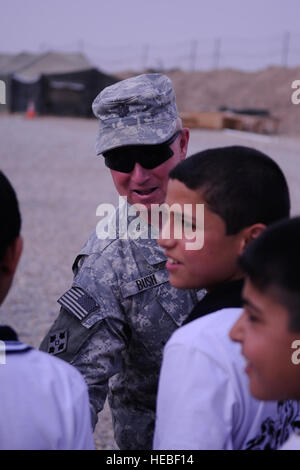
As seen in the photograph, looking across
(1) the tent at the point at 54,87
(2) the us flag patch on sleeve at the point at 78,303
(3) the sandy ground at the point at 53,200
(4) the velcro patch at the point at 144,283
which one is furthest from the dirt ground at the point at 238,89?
(2) the us flag patch on sleeve at the point at 78,303

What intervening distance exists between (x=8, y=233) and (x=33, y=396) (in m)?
0.36

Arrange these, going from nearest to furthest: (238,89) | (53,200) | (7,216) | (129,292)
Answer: (7,216)
(129,292)
(53,200)
(238,89)

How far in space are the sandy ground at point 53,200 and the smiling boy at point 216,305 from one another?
2.62 m

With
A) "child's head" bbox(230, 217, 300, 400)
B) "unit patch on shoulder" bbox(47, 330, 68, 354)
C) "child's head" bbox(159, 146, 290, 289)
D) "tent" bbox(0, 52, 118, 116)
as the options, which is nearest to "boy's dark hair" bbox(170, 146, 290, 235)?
"child's head" bbox(159, 146, 290, 289)

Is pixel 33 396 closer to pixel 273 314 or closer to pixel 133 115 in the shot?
pixel 273 314

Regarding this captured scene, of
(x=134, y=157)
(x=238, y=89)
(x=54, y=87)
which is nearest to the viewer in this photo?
(x=134, y=157)

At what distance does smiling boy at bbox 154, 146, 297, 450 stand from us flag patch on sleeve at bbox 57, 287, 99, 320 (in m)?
0.37

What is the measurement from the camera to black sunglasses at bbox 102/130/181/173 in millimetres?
2320

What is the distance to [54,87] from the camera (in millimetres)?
36719

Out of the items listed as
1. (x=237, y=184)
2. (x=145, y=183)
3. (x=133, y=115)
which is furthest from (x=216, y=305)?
(x=133, y=115)

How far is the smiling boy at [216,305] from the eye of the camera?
1.39 m

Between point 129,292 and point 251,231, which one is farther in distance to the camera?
point 129,292

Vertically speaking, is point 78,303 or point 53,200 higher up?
point 78,303

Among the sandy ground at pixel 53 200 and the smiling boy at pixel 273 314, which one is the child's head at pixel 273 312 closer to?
the smiling boy at pixel 273 314
